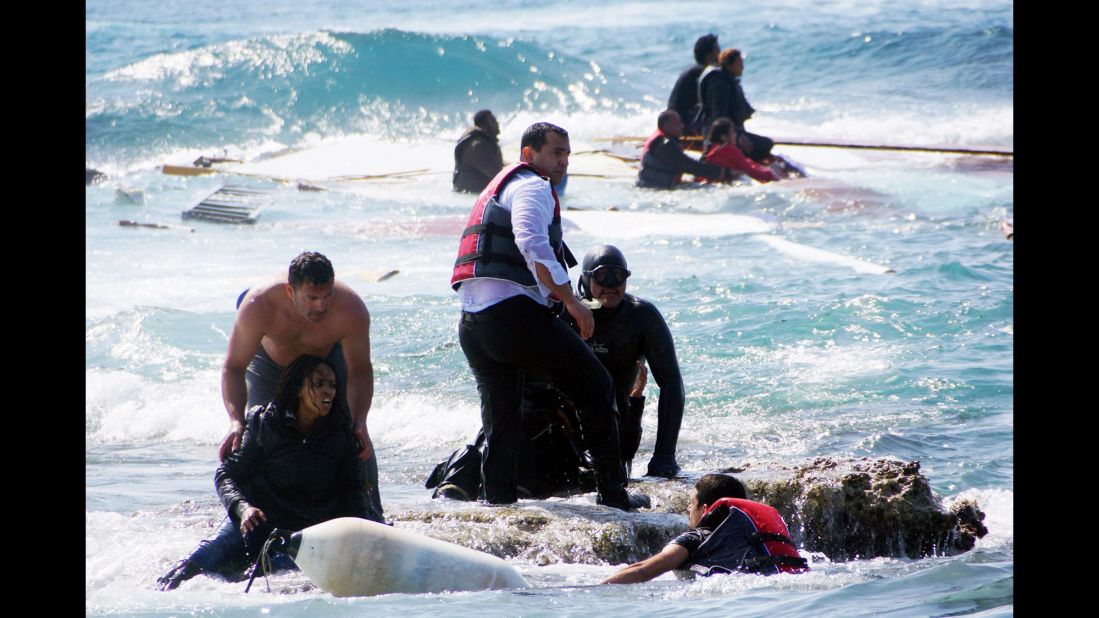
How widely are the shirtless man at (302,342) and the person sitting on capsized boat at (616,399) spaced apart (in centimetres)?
86

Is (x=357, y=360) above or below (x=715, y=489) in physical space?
above

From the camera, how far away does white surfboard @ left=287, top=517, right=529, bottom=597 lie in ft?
14.6

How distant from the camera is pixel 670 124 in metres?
15.5

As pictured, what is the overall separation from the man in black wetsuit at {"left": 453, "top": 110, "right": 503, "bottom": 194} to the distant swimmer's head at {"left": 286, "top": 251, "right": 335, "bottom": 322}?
31.9 feet

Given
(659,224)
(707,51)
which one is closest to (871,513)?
(659,224)

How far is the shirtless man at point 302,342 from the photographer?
5234mm

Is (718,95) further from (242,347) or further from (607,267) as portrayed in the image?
(242,347)

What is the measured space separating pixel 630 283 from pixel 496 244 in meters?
6.92

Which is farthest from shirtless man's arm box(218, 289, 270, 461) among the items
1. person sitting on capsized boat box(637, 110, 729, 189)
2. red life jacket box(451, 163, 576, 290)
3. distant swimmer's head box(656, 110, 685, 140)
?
person sitting on capsized boat box(637, 110, 729, 189)

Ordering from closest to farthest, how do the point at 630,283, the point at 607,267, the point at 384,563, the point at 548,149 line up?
the point at 384,563 < the point at 548,149 < the point at 607,267 < the point at 630,283

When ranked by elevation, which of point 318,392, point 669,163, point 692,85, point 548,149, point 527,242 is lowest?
point 318,392
